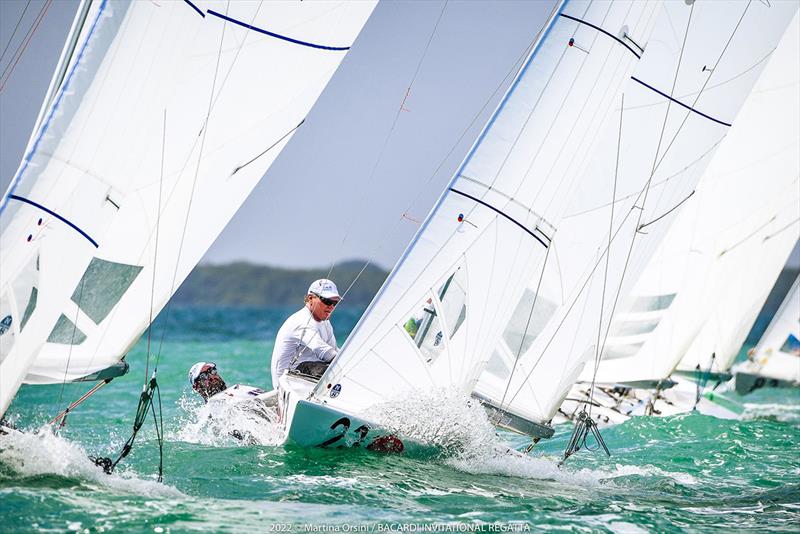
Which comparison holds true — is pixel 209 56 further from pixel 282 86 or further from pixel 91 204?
pixel 91 204

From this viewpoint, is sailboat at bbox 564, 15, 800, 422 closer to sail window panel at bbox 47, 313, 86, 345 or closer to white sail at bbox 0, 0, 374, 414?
white sail at bbox 0, 0, 374, 414

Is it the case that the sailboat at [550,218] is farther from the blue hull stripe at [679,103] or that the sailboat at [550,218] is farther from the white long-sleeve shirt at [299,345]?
the white long-sleeve shirt at [299,345]

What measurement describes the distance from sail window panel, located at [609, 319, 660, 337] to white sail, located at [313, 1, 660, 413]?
3967 millimetres

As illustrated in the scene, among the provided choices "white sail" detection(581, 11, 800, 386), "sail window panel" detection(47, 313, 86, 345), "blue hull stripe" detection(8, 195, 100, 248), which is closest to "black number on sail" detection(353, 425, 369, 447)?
"sail window panel" detection(47, 313, 86, 345)

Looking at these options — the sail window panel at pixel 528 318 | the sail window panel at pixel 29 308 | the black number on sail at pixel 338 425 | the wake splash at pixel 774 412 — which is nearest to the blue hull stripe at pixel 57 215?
the sail window panel at pixel 29 308

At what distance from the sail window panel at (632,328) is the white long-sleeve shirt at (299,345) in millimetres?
4211

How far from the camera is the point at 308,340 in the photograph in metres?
7.16

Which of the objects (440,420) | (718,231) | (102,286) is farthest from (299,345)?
(718,231)

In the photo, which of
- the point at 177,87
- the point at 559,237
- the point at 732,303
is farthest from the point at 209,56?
the point at 732,303

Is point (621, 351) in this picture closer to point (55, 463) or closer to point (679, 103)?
point (679, 103)

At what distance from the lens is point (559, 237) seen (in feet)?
24.7

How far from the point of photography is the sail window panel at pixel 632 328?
10430mm

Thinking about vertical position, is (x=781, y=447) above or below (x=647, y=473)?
above

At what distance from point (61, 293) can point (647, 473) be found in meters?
4.26
